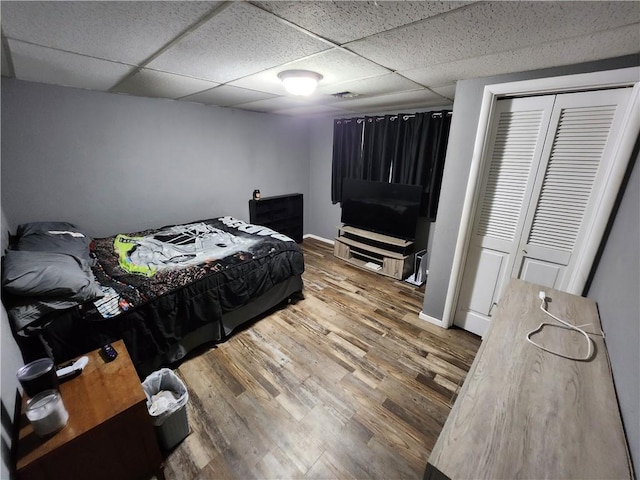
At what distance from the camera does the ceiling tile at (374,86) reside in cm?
208

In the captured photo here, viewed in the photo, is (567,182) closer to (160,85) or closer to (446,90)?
(446,90)

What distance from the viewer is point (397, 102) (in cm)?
308

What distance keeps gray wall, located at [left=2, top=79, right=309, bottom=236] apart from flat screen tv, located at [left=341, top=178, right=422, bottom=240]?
149 cm

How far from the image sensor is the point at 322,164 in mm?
4898

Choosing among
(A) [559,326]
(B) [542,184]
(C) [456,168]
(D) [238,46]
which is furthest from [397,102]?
(A) [559,326]

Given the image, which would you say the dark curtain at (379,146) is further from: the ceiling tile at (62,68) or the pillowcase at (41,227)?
the pillowcase at (41,227)

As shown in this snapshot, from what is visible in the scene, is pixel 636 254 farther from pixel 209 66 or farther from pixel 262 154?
pixel 262 154

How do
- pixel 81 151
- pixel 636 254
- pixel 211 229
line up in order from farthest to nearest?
pixel 211 229 → pixel 81 151 → pixel 636 254

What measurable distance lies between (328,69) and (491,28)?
987 mm

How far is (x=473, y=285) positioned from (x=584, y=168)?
47.6 inches

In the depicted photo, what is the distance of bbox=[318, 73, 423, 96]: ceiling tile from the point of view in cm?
208

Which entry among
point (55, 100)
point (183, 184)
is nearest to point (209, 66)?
point (55, 100)

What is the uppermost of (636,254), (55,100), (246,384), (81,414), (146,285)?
(55,100)

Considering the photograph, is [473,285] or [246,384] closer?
[246,384]
